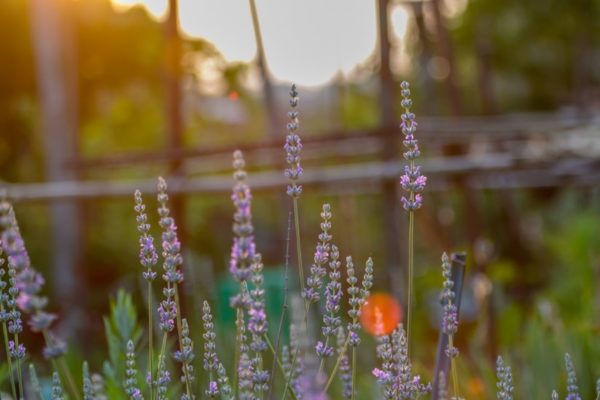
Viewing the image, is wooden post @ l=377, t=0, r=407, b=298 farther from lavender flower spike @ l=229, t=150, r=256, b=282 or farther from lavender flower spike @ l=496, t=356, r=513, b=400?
lavender flower spike @ l=229, t=150, r=256, b=282

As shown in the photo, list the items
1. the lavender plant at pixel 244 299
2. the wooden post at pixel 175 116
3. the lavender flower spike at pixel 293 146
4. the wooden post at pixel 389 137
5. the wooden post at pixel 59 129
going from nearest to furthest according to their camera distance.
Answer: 1. the lavender plant at pixel 244 299
2. the lavender flower spike at pixel 293 146
3. the wooden post at pixel 175 116
4. the wooden post at pixel 389 137
5. the wooden post at pixel 59 129

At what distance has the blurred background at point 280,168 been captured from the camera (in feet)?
12.5

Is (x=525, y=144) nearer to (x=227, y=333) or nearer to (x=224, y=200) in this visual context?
(x=224, y=200)

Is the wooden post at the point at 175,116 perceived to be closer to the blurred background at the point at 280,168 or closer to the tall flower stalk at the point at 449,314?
the blurred background at the point at 280,168

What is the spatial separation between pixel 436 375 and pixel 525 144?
6418 mm

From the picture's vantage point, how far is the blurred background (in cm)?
381

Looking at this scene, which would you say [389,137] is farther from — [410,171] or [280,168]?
[410,171]

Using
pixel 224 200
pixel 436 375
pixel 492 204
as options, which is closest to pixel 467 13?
pixel 492 204

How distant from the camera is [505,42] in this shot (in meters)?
13.7

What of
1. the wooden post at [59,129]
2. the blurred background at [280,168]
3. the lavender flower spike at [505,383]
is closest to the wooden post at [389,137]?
the blurred background at [280,168]

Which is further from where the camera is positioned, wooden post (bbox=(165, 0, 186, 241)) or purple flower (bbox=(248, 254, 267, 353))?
wooden post (bbox=(165, 0, 186, 241))

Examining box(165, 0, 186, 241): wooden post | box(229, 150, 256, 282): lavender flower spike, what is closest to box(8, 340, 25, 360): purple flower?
box(229, 150, 256, 282): lavender flower spike

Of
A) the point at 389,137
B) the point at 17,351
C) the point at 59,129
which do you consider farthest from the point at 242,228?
the point at 59,129

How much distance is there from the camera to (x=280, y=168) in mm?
5027
